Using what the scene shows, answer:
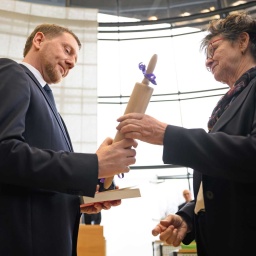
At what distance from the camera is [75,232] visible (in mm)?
1155

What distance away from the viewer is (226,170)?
99 cm

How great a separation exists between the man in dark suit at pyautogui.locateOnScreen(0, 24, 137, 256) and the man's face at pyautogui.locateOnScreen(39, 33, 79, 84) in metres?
0.34

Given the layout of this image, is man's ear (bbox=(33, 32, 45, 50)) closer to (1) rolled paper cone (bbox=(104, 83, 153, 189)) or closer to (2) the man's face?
(2) the man's face

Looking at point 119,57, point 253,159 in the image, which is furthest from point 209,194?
point 119,57

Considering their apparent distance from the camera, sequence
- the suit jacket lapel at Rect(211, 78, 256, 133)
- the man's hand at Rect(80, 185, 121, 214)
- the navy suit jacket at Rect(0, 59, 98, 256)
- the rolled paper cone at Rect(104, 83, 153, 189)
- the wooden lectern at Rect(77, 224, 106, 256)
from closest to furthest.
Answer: the navy suit jacket at Rect(0, 59, 98, 256) < the rolled paper cone at Rect(104, 83, 153, 189) < the suit jacket lapel at Rect(211, 78, 256, 133) < the man's hand at Rect(80, 185, 121, 214) < the wooden lectern at Rect(77, 224, 106, 256)

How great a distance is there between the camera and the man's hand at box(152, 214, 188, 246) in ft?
4.27

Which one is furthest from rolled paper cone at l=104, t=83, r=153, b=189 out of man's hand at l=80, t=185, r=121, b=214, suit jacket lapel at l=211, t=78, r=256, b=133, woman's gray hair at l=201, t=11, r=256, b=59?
woman's gray hair at l=201, t=11, r=256, b=59

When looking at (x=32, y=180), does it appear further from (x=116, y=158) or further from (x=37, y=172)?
(x=116, y=158)

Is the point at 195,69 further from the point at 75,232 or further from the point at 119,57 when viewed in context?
the point at 75,232

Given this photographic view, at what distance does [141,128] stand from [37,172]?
14.7 inches

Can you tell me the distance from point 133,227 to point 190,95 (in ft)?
13.7

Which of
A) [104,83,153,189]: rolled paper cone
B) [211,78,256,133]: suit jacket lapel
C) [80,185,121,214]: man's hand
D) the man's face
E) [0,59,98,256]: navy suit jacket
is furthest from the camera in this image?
the man's face

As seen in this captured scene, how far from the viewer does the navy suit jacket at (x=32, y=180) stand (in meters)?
0.92

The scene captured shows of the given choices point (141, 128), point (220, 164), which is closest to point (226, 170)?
point (220, 164)
